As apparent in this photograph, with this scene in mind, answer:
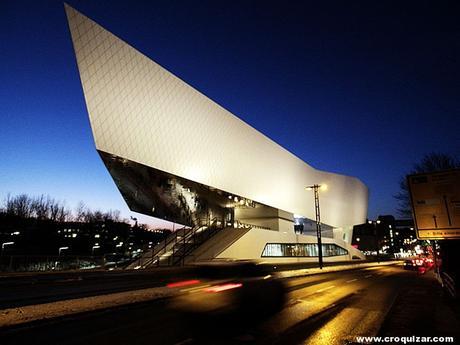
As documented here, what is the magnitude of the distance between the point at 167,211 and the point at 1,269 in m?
23.0

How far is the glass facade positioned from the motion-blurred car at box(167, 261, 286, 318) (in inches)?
1096

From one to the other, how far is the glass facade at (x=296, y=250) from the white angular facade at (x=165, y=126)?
22.0 feet

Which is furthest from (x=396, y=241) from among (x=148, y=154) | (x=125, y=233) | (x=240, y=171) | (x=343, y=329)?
(x=343, y=329)

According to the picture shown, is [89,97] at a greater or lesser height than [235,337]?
greater

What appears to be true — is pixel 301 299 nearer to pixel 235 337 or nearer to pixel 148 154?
pixel 235 337

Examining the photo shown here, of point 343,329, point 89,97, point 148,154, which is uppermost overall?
point 89,97

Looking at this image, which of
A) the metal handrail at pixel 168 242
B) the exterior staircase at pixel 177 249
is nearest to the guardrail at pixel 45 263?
the exterior staircase at pixel 177 249

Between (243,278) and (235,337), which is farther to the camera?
(243,278)

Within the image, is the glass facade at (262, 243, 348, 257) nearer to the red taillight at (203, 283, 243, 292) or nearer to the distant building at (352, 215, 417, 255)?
the red taillight at (203, 283, 243, 292)

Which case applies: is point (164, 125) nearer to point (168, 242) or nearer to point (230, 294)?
point (168, 242)

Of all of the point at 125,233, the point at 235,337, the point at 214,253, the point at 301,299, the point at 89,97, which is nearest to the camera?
the point at 235,337

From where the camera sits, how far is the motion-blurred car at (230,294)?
30.3 ft

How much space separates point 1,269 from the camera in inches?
926

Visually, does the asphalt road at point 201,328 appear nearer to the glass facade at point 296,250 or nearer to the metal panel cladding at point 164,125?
the metal panel cladding at point 164,125
